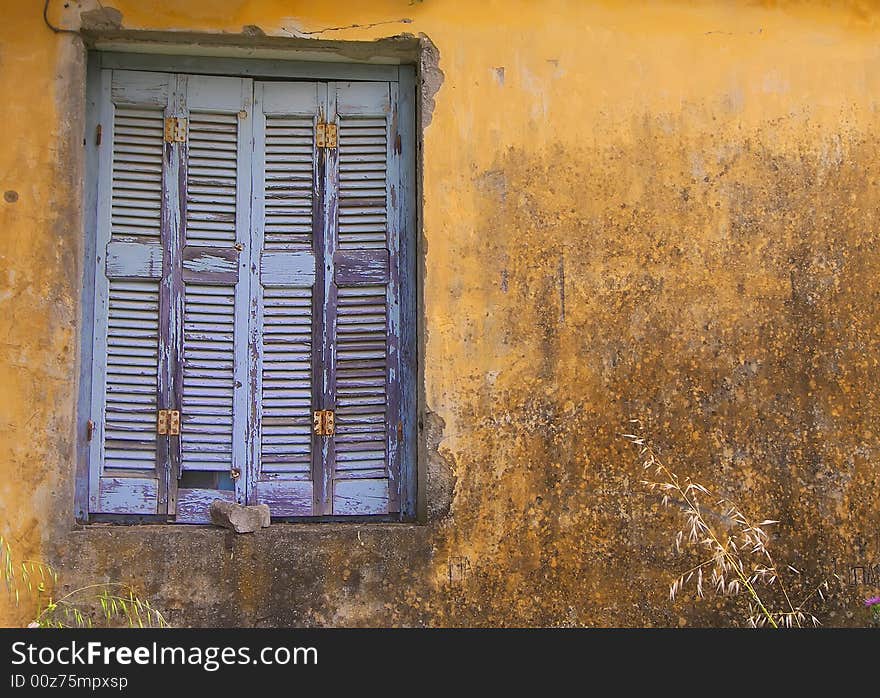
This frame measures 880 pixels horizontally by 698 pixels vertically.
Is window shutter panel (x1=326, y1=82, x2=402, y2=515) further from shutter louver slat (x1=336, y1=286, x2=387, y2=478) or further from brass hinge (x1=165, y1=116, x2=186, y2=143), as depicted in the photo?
brass hinge (x1=165, y1=116, x2=186, y2=143)

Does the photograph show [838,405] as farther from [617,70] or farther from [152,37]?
[152,37]

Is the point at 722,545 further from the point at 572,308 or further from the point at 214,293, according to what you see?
the point at 214,293

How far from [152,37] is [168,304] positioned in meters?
1.08

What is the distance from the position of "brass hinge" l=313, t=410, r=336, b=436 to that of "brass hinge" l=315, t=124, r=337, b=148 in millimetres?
1113

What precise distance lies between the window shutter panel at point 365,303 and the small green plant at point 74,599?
84 cm

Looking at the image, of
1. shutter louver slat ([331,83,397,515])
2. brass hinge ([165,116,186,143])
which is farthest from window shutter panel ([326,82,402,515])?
brass hinge ([165,116,186,143])

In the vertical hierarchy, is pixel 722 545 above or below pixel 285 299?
below

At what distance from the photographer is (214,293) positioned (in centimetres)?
403

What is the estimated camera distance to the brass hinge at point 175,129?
13.3 feet

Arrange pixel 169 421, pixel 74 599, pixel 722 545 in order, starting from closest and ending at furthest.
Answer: pixel 74 599, pixel 722 545, pixel 169 421

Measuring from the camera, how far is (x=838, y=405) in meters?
4.00

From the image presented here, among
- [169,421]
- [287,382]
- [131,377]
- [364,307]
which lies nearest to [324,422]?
[287,382]

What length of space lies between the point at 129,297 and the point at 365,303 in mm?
954

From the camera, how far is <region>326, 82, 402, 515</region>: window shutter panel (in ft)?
13.2
